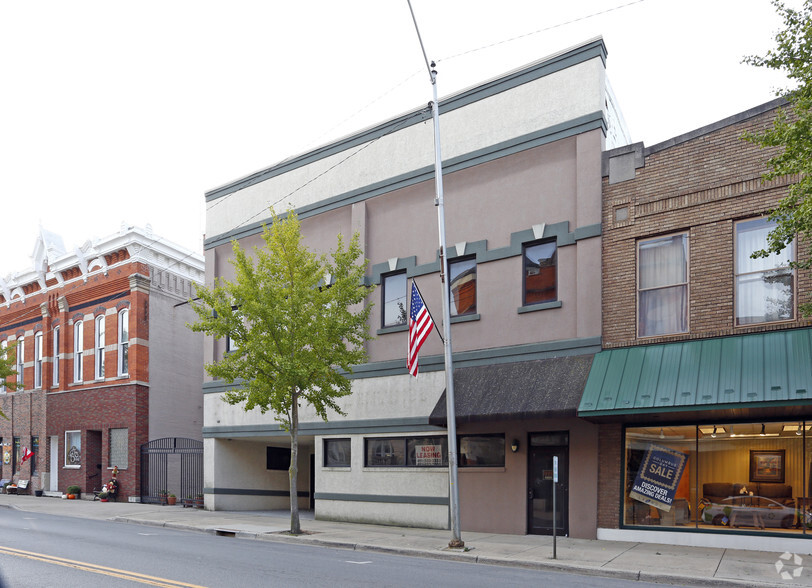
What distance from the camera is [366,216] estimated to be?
846 inches

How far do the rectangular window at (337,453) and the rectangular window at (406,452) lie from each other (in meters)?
0.93

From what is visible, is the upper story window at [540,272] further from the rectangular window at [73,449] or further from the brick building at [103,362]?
the rectangular window at [73,449]

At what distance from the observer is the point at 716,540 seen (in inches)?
579

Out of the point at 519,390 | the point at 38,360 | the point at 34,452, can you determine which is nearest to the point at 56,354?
the point at 38,360

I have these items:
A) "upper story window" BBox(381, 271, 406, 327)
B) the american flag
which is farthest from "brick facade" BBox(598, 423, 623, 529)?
"upper story window" BBox(381, 271, 406, 327)

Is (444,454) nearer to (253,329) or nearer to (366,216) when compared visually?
(253,329)

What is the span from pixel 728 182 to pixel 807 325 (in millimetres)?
3294

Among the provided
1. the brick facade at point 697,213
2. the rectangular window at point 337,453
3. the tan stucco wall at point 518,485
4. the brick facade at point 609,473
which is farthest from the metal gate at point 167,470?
the brick facade at point 697,213

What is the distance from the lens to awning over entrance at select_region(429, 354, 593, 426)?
52.5ft

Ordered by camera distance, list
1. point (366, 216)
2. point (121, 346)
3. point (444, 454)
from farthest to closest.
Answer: point (121, 346)
point (366, 216)
point (444, 454)

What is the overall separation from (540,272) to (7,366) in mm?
25990

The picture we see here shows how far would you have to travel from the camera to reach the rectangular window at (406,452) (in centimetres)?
1897

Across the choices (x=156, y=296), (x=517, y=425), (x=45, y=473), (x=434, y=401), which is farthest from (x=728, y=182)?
(x=45, y=473)

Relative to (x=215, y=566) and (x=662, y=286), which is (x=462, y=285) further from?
(x=215, y=566)
